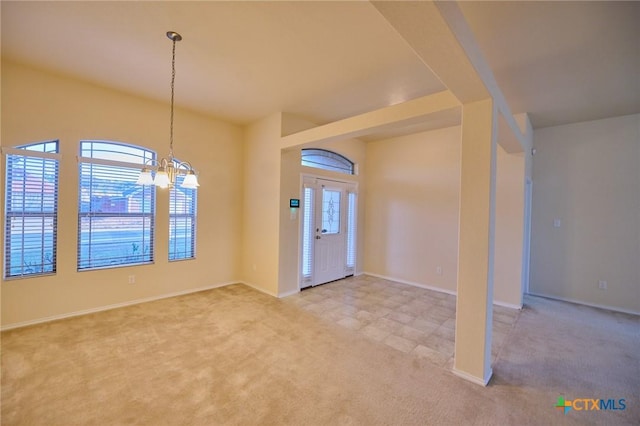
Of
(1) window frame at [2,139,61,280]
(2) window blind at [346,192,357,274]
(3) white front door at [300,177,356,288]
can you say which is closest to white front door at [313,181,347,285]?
(3) white front door at [300,177,356,288]

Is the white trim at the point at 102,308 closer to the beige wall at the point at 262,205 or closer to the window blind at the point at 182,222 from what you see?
the window blind at the point at 182,222

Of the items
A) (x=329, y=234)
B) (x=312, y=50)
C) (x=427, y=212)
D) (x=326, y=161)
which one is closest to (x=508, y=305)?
(x=427, y=212)

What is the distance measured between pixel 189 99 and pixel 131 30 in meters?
1.50

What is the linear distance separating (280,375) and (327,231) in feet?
10.3

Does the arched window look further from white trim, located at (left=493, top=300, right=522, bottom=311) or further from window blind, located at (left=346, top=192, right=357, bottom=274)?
white trim, located at (left=493, top=300, right=522, bottom=311)

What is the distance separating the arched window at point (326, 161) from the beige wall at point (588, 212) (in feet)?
11.1

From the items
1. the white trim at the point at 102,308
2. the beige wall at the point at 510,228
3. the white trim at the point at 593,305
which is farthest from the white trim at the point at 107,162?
the white trim at the point at 593,305

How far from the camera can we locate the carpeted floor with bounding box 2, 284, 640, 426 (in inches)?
75.5

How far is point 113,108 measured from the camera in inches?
147

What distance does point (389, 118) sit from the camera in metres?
2.90

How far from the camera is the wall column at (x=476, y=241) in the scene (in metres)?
2.29

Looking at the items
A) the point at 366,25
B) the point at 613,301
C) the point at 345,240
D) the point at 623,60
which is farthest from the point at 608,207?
the point at 366,25

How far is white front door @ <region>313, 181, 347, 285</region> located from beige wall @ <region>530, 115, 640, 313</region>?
344 cm

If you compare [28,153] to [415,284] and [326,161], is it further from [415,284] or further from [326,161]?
[415,284]
